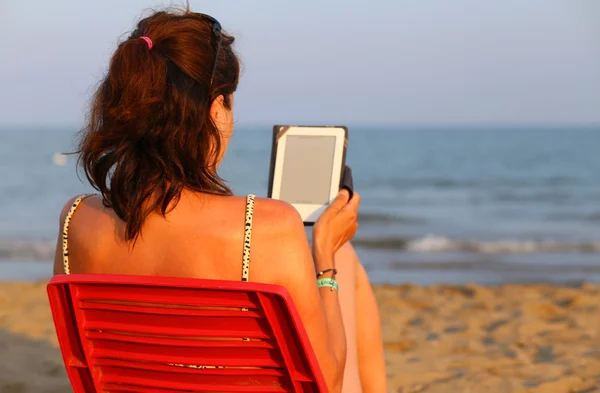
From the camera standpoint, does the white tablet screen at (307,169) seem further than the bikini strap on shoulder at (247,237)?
Yes

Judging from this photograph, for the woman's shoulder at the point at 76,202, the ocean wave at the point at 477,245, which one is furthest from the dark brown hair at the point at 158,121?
the ocean wave at the point at 477,245

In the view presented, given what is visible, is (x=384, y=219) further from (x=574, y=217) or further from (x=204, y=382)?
(x=204, y=382)

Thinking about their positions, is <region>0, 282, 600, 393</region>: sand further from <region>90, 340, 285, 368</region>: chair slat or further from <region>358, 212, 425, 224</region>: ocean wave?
<region>358, 212, 425, 224</region>: ocean wave

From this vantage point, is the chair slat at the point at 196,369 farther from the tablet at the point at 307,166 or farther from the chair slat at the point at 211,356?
the tablet at the point at 307,166

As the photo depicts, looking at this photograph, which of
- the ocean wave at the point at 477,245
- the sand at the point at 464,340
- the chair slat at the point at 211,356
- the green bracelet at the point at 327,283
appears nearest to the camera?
the chair slat at the point at 211,356

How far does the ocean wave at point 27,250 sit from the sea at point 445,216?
1cm

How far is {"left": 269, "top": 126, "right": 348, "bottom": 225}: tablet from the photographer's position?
2652 mm

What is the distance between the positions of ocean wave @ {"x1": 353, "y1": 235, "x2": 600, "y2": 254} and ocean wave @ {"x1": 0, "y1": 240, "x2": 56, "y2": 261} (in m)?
4.48

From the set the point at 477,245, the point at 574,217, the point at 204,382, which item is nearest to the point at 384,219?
the point at 477,245

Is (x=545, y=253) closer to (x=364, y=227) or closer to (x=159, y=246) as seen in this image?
(x=364, y=227)

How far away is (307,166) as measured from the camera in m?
2.66

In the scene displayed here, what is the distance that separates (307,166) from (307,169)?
1 cm

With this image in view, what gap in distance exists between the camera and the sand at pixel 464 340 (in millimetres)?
4152

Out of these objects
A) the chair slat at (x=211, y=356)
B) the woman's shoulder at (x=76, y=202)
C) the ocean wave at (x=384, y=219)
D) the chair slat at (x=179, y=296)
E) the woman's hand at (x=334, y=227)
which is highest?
the woman's shoulder at (x=76, y=202)
